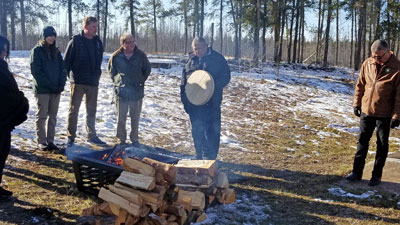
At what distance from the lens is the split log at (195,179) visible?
372 cm

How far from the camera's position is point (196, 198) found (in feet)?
11.5

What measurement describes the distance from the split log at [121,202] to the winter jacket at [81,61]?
10.8ft

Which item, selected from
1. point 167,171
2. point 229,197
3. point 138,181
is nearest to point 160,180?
point 167,171

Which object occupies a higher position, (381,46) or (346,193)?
(381,46)

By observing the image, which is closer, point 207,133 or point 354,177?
point 354,177

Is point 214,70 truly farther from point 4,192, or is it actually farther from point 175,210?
point 4,192

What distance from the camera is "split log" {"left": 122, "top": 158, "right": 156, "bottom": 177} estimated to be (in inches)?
119

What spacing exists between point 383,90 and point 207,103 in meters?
2.39

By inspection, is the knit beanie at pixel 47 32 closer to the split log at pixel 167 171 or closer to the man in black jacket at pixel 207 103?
the man in black jacket at pixel 207 103

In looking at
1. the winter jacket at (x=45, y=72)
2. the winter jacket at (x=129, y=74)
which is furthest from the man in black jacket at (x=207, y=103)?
the winter jacket at (x=45, y=72)

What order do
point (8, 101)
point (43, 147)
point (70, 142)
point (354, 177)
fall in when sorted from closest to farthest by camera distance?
point (8, 101), point (354, 177), point (43, 147), point (70, 142)

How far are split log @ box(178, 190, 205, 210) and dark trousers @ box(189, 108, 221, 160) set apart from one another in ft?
5.79

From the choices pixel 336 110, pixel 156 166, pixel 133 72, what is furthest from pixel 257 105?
pixel 156 166

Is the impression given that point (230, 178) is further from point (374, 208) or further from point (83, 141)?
point (83, 141)
